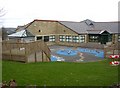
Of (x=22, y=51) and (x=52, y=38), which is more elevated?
(x=52, y=38)

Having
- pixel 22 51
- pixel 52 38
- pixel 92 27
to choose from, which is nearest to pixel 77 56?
pixel 22 51

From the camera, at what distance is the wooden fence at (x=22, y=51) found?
19.8 metres

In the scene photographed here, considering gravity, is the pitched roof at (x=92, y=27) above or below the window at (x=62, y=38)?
above

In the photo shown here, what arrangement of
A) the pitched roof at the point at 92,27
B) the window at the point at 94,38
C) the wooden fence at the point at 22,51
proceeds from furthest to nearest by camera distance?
the pitched roof at the point at 92,27 < the window at the point at 94,38 < the wooden fence at the point at 22,51

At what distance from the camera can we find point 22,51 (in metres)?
20.2

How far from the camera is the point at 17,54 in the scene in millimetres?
20219

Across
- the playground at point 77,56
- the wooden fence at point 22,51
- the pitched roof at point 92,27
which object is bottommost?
the playground at point 77,56

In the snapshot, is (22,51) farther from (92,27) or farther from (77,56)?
(92,27)

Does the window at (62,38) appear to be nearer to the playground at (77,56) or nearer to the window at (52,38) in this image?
the window at (52,38)

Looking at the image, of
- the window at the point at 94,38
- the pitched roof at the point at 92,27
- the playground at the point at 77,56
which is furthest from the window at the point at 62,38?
the playground at the point at 77,56

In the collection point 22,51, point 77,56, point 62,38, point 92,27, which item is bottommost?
point 77,56

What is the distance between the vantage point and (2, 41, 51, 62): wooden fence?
1983cm

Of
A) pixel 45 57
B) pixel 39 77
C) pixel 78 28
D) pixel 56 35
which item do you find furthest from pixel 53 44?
pixel 39 77

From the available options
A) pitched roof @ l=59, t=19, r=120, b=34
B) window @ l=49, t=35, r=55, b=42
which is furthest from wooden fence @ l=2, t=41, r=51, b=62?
window @ l=49, t=35, r=55, b=42
